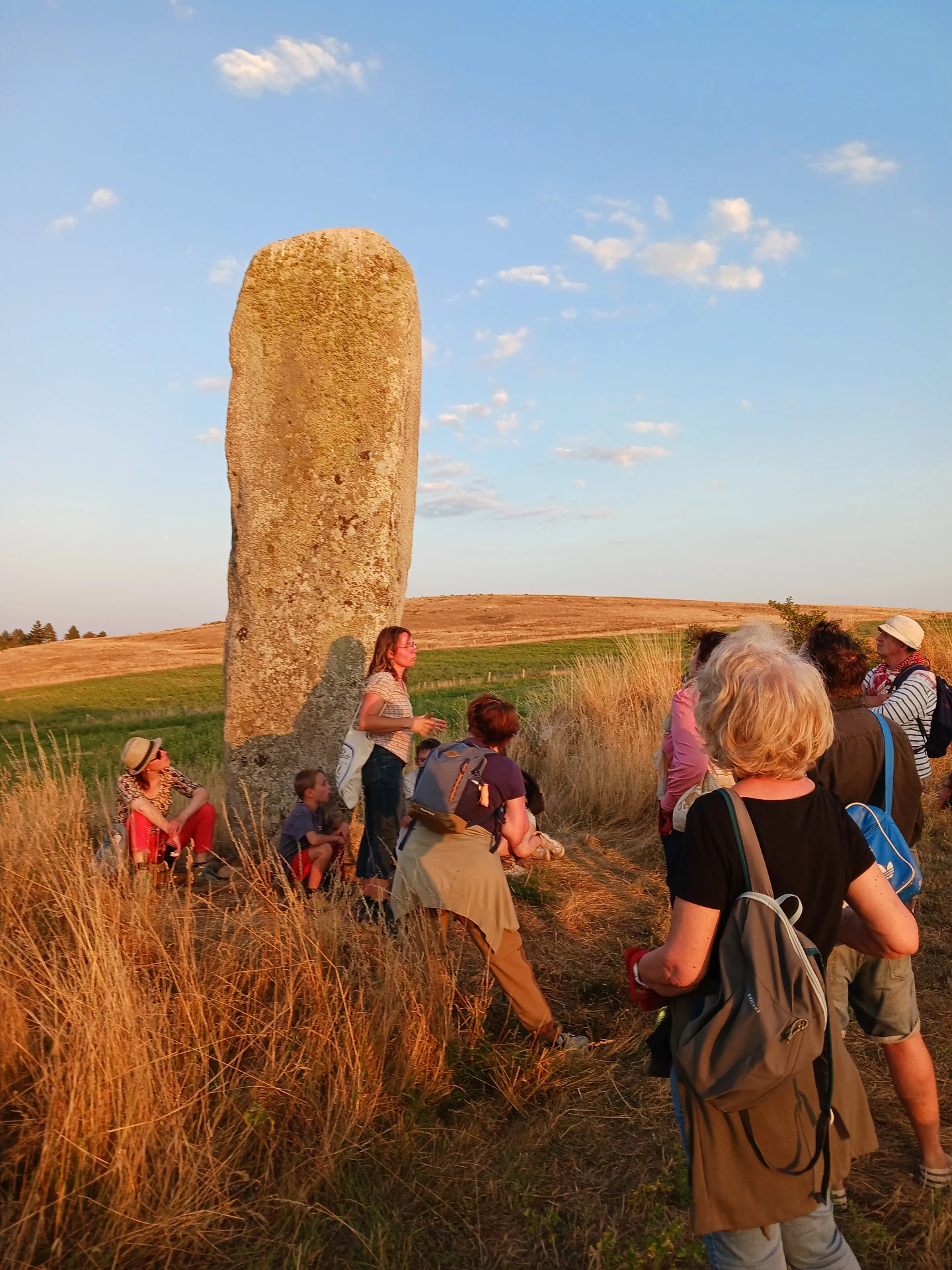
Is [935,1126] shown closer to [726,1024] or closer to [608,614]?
[726,1024]

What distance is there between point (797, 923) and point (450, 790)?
1.97 meters

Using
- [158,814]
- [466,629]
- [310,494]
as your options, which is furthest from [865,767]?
[466,629]

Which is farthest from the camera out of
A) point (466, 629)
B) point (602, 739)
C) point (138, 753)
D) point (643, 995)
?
point (466, 629)

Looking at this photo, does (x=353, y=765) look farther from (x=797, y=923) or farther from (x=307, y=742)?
(x=797, y=923)

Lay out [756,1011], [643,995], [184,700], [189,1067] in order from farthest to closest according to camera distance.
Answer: [184,700], [189,1067], [643,995], [756,1011]

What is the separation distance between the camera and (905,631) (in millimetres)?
5195

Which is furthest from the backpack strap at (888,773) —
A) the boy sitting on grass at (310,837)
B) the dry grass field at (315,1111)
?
the boy sitting on grass at (310,837)

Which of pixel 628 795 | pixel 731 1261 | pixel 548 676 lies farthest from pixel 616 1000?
pixel 548 676

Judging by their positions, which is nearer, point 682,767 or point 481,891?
point 481,891

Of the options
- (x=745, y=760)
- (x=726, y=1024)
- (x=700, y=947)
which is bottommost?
(x=726, y=1024)

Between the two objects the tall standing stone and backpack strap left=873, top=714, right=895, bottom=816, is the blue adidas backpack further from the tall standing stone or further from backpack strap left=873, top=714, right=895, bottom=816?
the tall standing stone

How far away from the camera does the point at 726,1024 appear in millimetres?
2197

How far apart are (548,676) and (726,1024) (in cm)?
1965

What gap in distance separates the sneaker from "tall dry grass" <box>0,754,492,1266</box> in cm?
40
